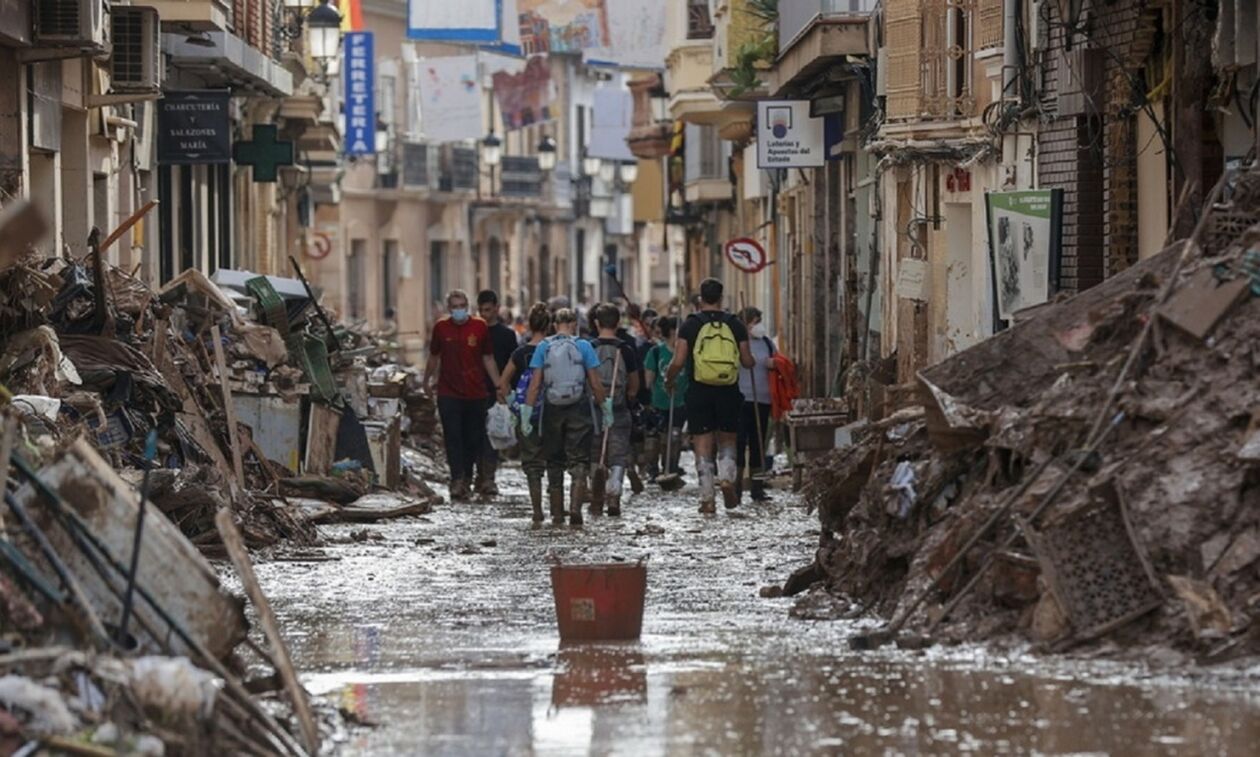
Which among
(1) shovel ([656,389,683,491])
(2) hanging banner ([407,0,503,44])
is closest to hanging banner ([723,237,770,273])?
(1) shovel ([656,389,683,491])

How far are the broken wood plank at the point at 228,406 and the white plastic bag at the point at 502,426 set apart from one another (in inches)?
100

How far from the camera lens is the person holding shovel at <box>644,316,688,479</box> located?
2544cm

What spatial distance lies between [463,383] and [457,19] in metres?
24.0

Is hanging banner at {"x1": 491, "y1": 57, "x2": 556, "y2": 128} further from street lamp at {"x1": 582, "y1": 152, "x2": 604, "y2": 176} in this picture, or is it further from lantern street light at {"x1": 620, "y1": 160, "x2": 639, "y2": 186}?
street lamp at {"x1": 582, "y1": 152, "x2": 604, "y2": 176}

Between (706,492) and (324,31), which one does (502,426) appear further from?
(324,31)

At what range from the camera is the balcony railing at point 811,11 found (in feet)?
102

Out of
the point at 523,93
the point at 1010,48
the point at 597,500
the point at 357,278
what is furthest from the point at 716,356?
the point at 523,93

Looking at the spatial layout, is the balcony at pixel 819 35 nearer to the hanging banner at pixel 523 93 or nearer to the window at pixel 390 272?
the window at pixel 390 272

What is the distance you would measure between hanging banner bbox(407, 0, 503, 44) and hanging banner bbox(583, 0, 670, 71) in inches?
110

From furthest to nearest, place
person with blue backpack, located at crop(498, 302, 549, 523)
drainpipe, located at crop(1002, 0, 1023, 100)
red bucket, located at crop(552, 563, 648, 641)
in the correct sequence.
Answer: drainpipe, located at crop(1002, 0, 1023, 100) < person with blue backpack, located at crop(498, 302, 549, 523) < red bucket, located at crop(552, 563, 648, 641)

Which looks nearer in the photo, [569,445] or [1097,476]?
[1097,476]

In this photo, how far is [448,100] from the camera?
57094mm

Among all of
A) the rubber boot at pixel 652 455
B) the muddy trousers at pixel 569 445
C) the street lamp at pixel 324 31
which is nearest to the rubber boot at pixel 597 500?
the muddy trousers at pixel 569 445

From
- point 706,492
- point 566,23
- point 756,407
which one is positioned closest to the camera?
point 706,492
